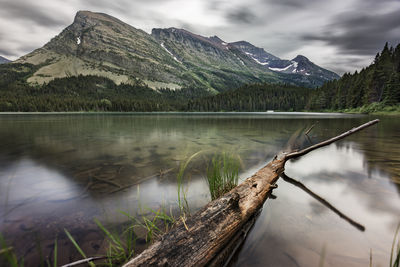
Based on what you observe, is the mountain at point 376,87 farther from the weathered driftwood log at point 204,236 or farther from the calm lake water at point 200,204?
the weathered driftwood log at point 204,236

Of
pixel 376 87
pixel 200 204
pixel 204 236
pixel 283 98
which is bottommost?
pixel 200 204

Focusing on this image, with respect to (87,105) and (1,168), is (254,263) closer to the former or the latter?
(1,168)

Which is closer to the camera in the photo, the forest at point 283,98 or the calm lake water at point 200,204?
the calm lake water at point 200,204

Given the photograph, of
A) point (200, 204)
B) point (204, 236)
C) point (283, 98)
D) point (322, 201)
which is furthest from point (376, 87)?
point (283, 98)

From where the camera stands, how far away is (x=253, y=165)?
26.8ft

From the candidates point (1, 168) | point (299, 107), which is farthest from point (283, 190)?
point (299, 107)

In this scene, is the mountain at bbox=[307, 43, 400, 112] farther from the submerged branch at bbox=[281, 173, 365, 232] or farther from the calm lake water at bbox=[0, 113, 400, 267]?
the submerged branch at bbox=[281, 173, 365, 232]

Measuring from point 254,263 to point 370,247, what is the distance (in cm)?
206

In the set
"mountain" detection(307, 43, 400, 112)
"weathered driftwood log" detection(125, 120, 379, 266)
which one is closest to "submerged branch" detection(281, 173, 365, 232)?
"weathered driftwood log" detection(125, 120, 379, 266)

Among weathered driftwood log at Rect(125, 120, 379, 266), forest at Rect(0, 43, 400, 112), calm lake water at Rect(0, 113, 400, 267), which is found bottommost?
calm lake water at Rect(0, 113, 400, 267)

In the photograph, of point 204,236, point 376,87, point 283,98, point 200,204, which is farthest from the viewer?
point 283,98

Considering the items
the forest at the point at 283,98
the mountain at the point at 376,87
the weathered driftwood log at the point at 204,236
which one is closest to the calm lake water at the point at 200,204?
the weathered driftwood log at the point at 204,236

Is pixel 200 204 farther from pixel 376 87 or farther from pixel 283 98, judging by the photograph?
pixel 283 98

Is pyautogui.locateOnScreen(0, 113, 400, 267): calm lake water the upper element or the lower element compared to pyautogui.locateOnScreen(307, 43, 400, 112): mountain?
lower
